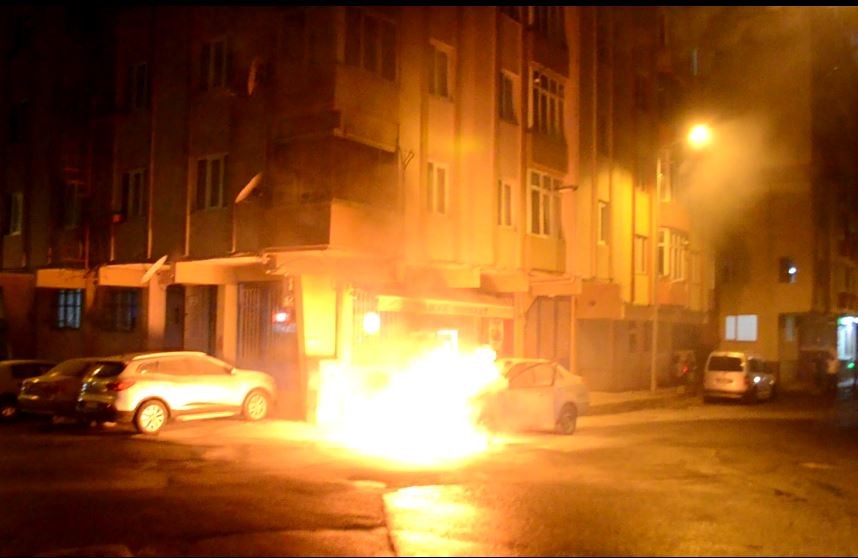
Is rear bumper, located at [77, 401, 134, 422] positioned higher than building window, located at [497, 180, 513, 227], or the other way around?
building window, located at [497, 180, 513, 227]

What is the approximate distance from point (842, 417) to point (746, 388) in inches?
138

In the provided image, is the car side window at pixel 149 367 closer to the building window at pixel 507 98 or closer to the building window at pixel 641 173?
the building window at pixel 507 98

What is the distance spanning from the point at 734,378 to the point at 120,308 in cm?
1782

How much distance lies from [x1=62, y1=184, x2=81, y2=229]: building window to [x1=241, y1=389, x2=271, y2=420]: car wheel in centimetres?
957

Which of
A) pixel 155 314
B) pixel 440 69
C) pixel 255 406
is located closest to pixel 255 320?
pixel 155 314

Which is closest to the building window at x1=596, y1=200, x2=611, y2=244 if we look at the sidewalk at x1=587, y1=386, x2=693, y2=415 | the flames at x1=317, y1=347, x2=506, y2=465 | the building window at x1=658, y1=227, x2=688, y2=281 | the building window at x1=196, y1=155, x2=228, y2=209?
the building window at x1=658, y1=227, x2=688, y2=281

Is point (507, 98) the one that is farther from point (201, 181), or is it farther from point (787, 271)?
point (787, 271)

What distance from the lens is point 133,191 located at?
23234mm

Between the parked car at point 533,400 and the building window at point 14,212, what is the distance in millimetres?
17132

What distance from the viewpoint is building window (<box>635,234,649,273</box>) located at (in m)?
30.1

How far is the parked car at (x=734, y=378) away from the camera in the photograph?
26219 millimetres

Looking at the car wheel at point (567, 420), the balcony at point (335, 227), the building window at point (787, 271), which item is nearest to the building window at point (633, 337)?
the balcony at point (335, 227)

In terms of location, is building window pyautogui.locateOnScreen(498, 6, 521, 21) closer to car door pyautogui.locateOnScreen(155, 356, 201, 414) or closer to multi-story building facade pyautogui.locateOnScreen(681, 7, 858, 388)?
→ car door pyautogui.locateOnScreen(155, 356, 201, 414)

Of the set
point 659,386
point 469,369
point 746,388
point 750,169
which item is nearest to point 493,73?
point 469,369
